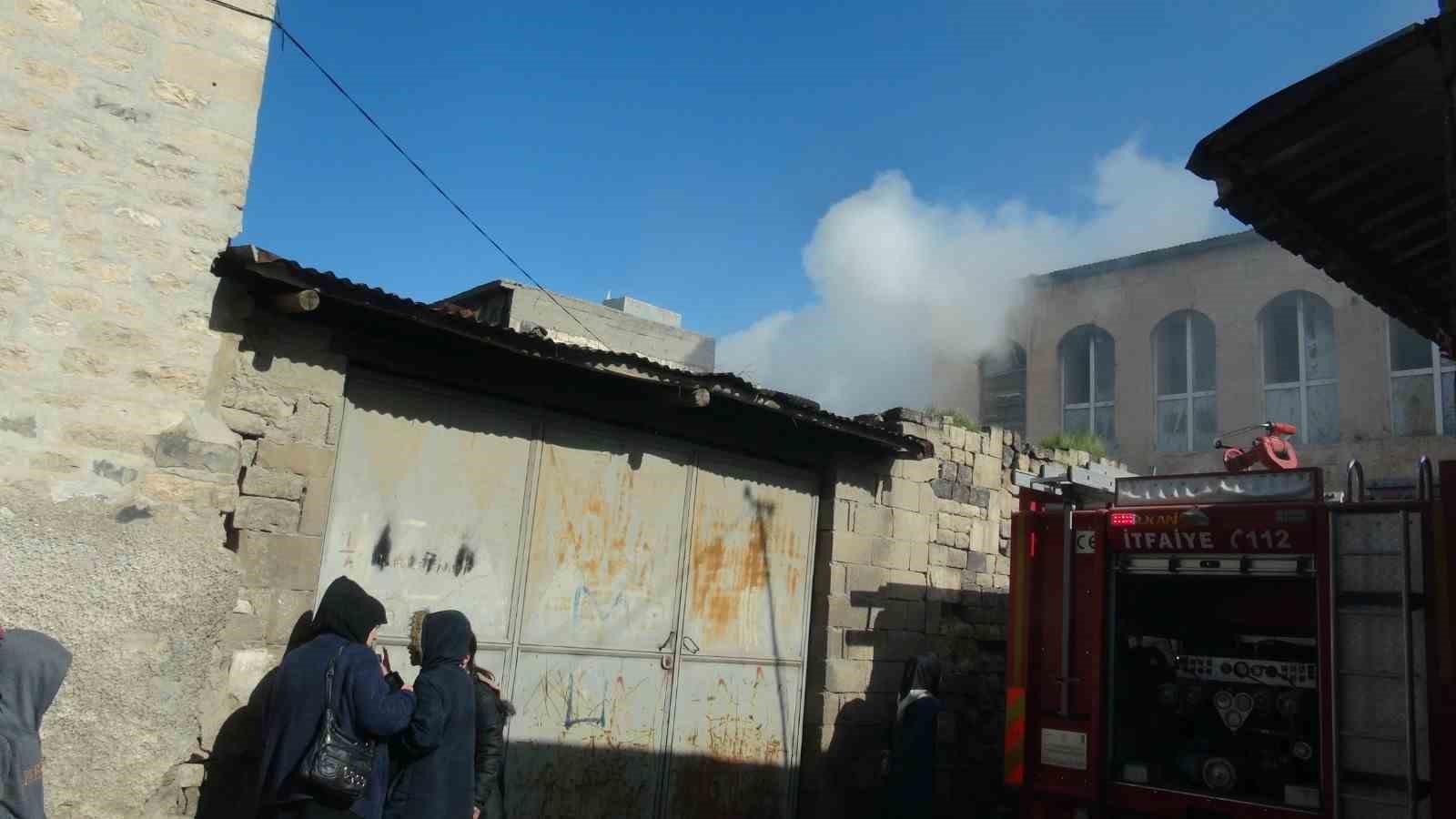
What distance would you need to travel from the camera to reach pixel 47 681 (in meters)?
3.76

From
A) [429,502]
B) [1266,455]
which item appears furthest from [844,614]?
[429,502]

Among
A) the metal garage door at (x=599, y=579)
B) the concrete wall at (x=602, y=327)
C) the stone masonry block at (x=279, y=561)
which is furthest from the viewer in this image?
the concrete wall at (x=602, y=327)

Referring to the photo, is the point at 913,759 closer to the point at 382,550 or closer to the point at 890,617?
the point at 890,617

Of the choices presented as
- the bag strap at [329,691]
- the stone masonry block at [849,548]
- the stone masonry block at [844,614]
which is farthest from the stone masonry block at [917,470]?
the bag strap at [329,691]

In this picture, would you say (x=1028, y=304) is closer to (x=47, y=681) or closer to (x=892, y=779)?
(x=892, y=779)

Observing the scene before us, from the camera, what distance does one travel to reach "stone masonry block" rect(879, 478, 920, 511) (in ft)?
28.3

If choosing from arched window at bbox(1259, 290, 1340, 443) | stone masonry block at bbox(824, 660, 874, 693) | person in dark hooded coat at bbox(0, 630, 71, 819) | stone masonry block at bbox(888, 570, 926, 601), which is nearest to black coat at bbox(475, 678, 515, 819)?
person in dark hooded coat at bbox(0, 630, 71, 819)

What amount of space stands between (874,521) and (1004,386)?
51.4 feet

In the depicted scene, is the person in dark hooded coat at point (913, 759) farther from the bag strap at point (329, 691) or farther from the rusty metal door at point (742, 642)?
the bag strap at point (329, 691)

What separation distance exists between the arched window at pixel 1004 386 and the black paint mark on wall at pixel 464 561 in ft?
59.9

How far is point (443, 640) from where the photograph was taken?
4570mm

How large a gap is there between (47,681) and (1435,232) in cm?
682

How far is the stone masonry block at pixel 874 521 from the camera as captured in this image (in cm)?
843

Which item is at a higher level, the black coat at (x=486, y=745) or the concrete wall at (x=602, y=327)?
the concrete wall at (x=602, y=327)
